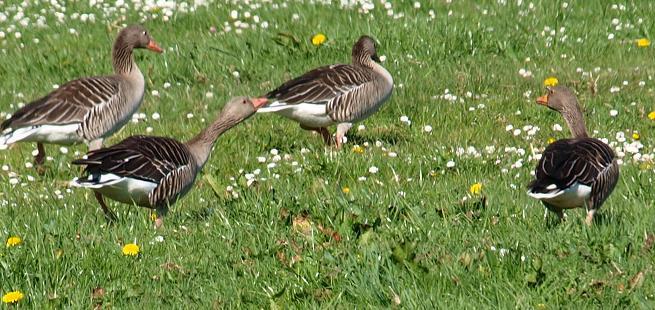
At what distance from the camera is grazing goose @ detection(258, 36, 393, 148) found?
1134cm

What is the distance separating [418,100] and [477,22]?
2.83 meters

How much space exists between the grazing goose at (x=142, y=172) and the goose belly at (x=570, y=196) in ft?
8.23

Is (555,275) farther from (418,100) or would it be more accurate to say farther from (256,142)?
(418,100)

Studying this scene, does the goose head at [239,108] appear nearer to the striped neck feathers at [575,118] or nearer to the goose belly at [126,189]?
the goose belly at [126,189]

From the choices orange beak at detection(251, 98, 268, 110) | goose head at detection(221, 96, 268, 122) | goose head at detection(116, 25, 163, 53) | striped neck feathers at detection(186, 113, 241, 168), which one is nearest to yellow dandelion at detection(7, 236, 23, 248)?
striped neck feathers at detection(186, 113, 241, 168)

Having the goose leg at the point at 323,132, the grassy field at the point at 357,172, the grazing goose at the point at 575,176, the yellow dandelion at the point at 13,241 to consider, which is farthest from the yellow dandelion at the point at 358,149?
the yellow dandelion at the point at 13,241

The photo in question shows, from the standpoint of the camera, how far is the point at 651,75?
13.2 m

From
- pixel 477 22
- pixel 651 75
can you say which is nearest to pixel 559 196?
pixel 651 75

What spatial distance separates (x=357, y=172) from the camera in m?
9.81

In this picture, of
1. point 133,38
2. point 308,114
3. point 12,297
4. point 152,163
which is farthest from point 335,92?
point 12,297

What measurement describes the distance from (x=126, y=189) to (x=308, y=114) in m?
3.69

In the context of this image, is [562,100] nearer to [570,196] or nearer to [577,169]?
[577,169]

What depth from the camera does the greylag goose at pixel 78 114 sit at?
1066cm

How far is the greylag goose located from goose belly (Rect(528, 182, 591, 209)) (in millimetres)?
5175
